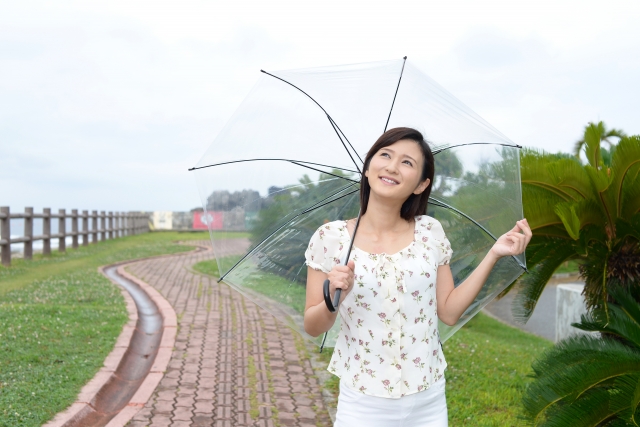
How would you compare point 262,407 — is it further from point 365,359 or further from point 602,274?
point 365,359

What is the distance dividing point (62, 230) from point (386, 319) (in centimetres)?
1958

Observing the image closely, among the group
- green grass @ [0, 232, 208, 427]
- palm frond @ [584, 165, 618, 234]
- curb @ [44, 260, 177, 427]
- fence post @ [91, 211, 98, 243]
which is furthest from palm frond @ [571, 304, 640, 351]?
fence post @ [91, 211, 98, 243]

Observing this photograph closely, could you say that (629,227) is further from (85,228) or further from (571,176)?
(85,228)

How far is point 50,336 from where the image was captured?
22.8 feet

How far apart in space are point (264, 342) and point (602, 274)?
13.7ft

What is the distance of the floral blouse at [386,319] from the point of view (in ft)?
7.68

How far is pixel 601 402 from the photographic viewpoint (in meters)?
4.00

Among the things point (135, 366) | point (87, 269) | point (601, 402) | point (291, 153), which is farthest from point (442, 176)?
point (87, 269)

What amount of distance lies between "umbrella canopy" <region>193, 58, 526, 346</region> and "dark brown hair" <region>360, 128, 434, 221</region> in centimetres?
31

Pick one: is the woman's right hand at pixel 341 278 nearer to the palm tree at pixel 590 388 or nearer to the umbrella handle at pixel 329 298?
the umbrella handle at pixel 329 298

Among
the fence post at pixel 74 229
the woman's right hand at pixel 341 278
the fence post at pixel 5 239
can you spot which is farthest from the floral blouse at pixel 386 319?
the fence post at pixel 74 229

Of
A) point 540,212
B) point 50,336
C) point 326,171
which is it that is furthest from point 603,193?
point 50,336

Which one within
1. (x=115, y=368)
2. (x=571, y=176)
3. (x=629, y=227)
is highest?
(x=571, y=176)

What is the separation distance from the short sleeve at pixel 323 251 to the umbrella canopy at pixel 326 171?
63 cm
